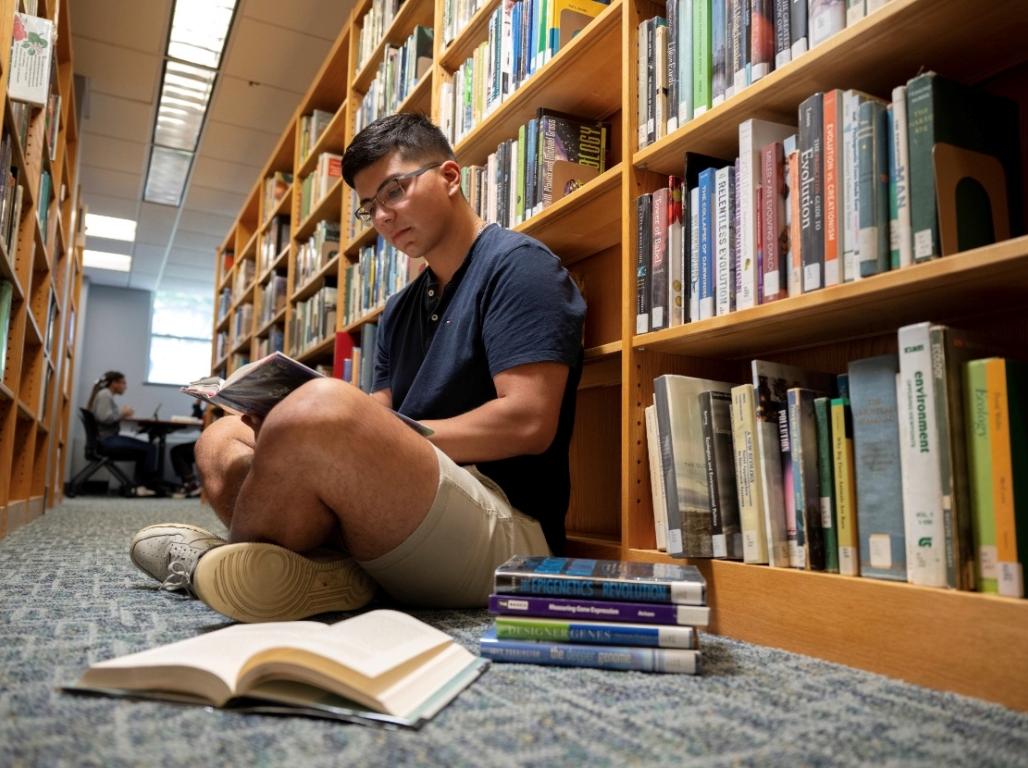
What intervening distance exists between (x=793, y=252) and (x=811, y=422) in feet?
0.78

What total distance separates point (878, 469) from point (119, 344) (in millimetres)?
9579

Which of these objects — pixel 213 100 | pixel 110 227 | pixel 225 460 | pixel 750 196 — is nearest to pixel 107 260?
pixel 110 227

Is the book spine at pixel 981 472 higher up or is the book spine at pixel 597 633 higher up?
the book spine at pixel 981 472

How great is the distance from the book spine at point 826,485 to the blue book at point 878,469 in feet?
0.13

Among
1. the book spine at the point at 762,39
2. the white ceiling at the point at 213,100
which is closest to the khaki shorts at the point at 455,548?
the book spine at the point at 762,39

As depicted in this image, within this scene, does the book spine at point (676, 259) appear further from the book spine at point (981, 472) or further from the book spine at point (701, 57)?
the book spine at point (981, 472)

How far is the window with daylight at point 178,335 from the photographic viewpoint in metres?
9.33

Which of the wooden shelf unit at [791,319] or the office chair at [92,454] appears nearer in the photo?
the wooden shelf unit at [791,319]

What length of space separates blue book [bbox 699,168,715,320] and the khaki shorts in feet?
1.50

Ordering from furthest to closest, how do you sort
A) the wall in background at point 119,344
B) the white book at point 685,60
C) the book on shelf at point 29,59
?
the wall in background at point 119,344
the book on shelf at point 29,59
the white book at point 685,60

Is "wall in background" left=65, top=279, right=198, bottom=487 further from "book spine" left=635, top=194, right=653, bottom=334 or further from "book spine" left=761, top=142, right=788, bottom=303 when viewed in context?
"book spine" left=761, top=142, right=788, bottom=303

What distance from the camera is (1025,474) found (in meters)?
0.79

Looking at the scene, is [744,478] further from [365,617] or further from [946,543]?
[365,617]

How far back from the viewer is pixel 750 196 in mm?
1139
